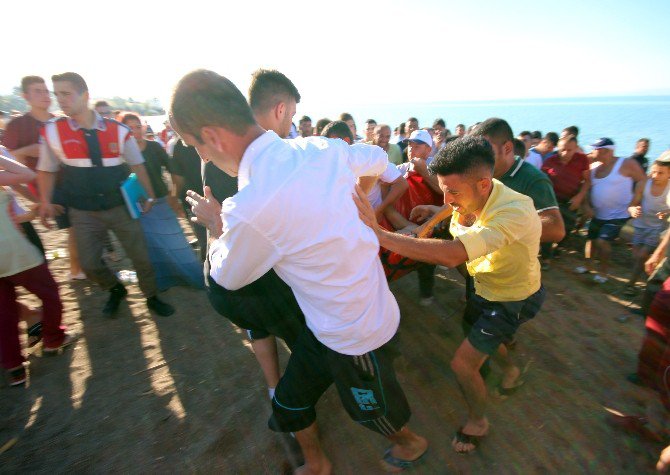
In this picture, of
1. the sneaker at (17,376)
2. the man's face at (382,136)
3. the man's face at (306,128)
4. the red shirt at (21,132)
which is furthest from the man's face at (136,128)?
the man's face at (306,128)

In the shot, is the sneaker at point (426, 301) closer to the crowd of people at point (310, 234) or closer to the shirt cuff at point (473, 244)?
the crowd of people at point (310, 234)

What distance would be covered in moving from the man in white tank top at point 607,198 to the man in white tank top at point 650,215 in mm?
264

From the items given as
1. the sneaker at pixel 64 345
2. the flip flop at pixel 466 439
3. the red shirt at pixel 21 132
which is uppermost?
the red shirt at pixel 21 132

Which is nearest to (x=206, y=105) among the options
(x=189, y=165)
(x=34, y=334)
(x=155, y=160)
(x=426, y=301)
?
(x=189, y=165)

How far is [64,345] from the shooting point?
3.26 metres

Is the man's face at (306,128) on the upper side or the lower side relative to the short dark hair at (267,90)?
lower

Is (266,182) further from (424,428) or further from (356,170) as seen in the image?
(424,428)

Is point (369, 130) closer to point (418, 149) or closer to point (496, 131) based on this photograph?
point (418, 149)

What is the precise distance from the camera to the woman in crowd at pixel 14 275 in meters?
2.64

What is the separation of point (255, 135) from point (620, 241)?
21.7ft

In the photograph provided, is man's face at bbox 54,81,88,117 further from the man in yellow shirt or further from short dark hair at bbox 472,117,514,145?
short dark hair at bbox 472,117,514,145

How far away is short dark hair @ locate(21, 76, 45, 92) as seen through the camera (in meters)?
3.90

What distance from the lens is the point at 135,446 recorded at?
2.31 m

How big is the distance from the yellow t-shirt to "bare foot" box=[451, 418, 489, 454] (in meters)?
0.85
